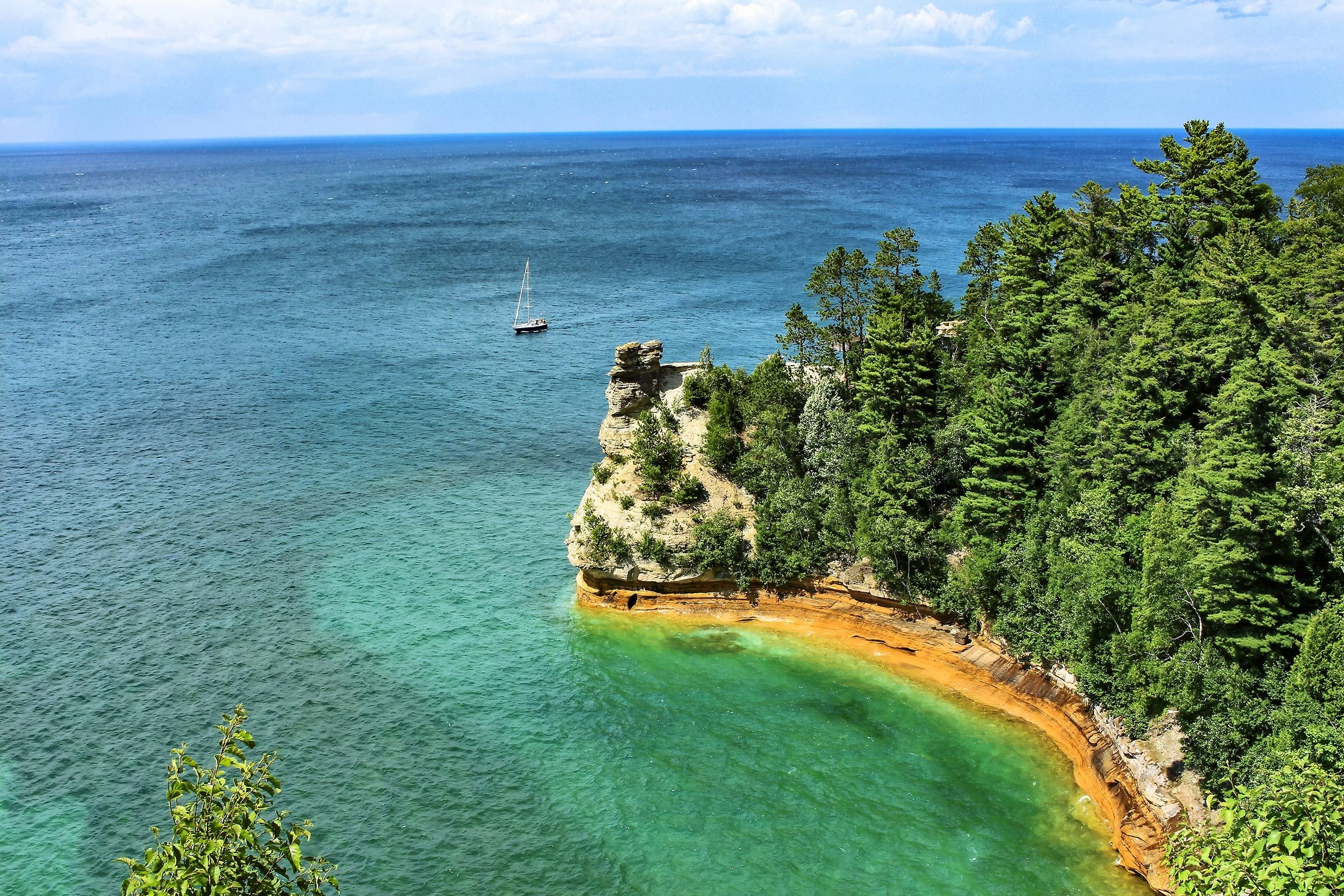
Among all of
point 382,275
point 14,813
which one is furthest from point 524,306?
point 14,813

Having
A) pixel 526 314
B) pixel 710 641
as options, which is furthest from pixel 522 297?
pixel 710 641

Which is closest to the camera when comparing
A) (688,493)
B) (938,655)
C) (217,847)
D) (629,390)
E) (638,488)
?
(217,847)

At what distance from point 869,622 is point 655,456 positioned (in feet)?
52.9

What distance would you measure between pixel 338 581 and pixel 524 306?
75.1 m

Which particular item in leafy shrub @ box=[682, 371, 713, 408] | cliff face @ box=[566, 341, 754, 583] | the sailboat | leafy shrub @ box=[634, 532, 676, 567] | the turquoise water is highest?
the sailboat

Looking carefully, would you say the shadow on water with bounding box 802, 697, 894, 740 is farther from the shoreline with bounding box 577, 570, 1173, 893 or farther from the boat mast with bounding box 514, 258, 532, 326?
the boat mast with bounding box 514, 258, 532, 326

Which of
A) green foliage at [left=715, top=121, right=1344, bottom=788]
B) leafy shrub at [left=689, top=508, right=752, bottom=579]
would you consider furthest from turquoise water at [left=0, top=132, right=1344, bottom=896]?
green foliage at [left=715, top=121, right=1344, bottom=788]

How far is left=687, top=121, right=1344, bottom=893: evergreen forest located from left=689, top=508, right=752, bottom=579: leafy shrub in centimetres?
112

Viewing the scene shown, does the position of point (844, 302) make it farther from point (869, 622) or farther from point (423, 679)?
point (423, 679)

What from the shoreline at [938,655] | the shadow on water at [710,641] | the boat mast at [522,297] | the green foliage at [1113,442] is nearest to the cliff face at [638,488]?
the shoreline at [938,655]

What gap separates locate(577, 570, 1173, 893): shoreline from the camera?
132 ft

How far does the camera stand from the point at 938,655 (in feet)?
173

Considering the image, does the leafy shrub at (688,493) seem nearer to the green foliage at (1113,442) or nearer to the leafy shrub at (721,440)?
the leafy shrub at (721,440)

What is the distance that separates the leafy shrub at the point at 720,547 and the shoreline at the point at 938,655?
1.36 meters
